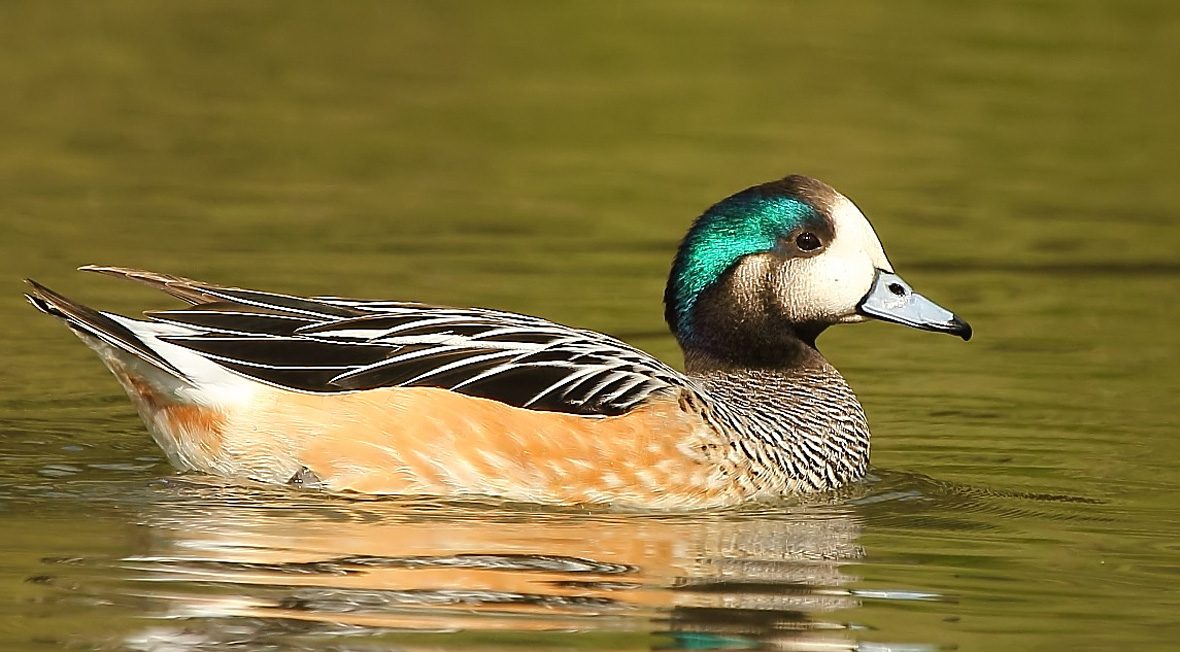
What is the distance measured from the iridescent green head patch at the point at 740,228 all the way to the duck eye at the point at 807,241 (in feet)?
0.13

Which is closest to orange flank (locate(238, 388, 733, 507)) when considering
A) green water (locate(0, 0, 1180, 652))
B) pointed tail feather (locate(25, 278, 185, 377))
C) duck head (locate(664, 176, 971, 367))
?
green water (locate(0, 0, 1180, 652))

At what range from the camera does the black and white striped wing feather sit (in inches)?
316

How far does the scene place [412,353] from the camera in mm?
8133

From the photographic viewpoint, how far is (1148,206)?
14000 millimetres

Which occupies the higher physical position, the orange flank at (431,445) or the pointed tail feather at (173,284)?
the pointed tail feather at (173,284)

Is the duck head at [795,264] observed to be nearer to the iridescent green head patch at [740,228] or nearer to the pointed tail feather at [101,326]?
the iridescent green head patch at [740,228]

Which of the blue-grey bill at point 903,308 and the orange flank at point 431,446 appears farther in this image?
the blue-grey bill at point 903,308

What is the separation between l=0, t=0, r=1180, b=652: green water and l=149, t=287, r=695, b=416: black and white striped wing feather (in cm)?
43

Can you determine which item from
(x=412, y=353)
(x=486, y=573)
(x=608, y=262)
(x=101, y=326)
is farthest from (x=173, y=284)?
(x=608, y=262)

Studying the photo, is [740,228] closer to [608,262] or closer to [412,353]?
[412,353]

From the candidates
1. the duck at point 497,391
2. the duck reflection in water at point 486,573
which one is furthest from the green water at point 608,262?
the duck at point 497,391

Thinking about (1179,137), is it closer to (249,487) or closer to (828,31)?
(828,31)

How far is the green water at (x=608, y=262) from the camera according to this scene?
6742 millimetres

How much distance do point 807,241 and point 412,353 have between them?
1.60m
